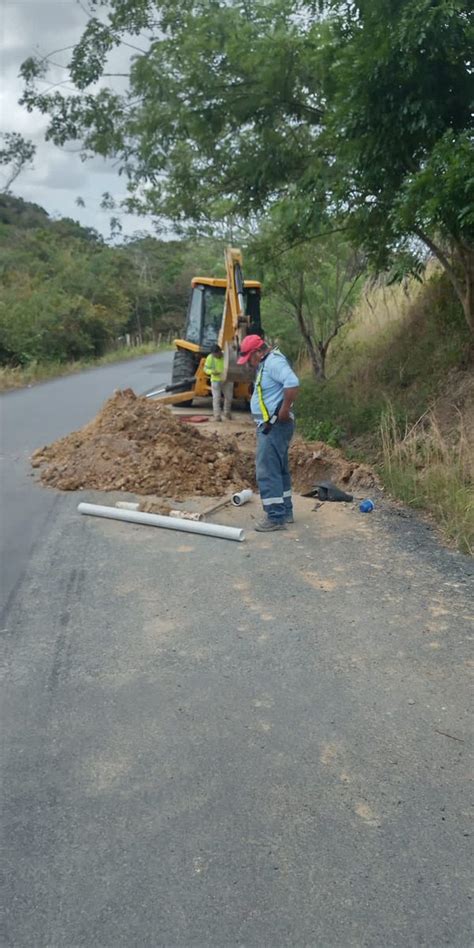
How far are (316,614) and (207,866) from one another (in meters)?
2.65

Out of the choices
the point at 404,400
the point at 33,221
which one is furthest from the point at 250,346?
the point at 33,221

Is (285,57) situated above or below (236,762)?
above

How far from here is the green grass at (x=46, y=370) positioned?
23.8 meters

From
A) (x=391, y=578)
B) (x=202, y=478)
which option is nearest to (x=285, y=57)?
(x=202, y=478)

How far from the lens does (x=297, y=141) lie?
1256 cm

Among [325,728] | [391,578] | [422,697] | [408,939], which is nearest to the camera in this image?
[408,939]

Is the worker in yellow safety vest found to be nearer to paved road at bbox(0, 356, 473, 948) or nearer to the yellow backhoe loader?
the yellow backhoe loader

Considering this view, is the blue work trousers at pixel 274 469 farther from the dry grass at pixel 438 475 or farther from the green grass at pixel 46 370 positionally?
the green grass at pixel 46 370

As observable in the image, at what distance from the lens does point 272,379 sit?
779 centimetres

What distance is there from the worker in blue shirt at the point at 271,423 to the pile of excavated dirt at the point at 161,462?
1404mm

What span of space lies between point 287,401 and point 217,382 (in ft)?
24.5

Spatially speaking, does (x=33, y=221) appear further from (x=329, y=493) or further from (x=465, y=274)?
(x=329, y=493)

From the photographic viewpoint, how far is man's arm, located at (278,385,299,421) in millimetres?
7586

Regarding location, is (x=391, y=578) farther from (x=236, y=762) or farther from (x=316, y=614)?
(x=236, y=762)
